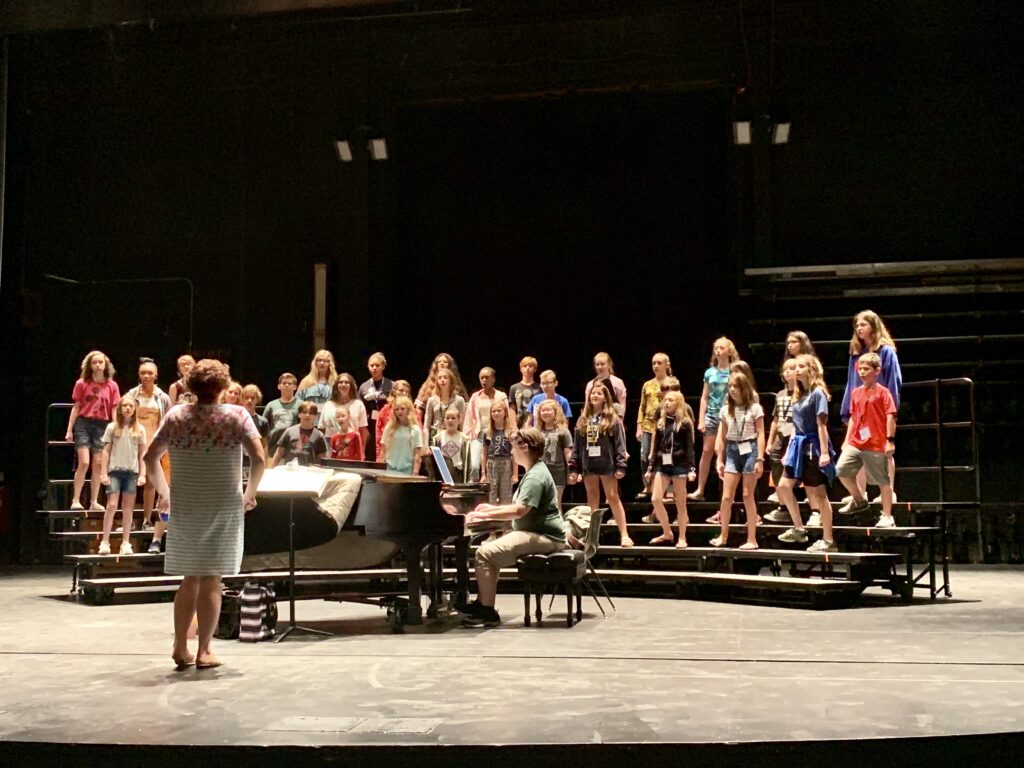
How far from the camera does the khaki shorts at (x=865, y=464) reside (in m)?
8.15

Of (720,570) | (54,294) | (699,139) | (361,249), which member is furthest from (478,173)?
(720,570)

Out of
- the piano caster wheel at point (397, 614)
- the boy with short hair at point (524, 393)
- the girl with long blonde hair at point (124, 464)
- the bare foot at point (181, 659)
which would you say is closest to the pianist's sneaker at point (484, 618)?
the piano caster wheel at point (397, 614)

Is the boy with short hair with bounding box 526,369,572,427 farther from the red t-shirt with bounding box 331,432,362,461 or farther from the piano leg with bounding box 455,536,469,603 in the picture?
the piano leg with bounding box 455,536,469,603

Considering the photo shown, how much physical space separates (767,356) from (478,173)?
4008 millimetres

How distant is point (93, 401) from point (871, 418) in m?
6.22

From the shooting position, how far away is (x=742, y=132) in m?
12.1

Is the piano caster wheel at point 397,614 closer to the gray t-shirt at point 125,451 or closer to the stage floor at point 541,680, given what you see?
the stage floor at point 541,680

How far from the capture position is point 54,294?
1359 centimetres

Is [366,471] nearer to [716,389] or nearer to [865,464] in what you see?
[865,464]

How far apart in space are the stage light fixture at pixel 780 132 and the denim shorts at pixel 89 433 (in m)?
7.12

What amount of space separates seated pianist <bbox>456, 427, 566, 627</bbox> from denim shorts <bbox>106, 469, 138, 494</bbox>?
130 inches

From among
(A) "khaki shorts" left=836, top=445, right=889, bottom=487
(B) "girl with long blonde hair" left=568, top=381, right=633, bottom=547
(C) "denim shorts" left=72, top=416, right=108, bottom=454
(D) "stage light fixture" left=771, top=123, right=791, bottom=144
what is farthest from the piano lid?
(D) "stage light fixture" left=771, top=123, right=791, bottom=144

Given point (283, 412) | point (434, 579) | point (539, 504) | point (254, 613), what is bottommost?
point (254, 613)

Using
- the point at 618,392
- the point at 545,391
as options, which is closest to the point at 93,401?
the point at 545,391
